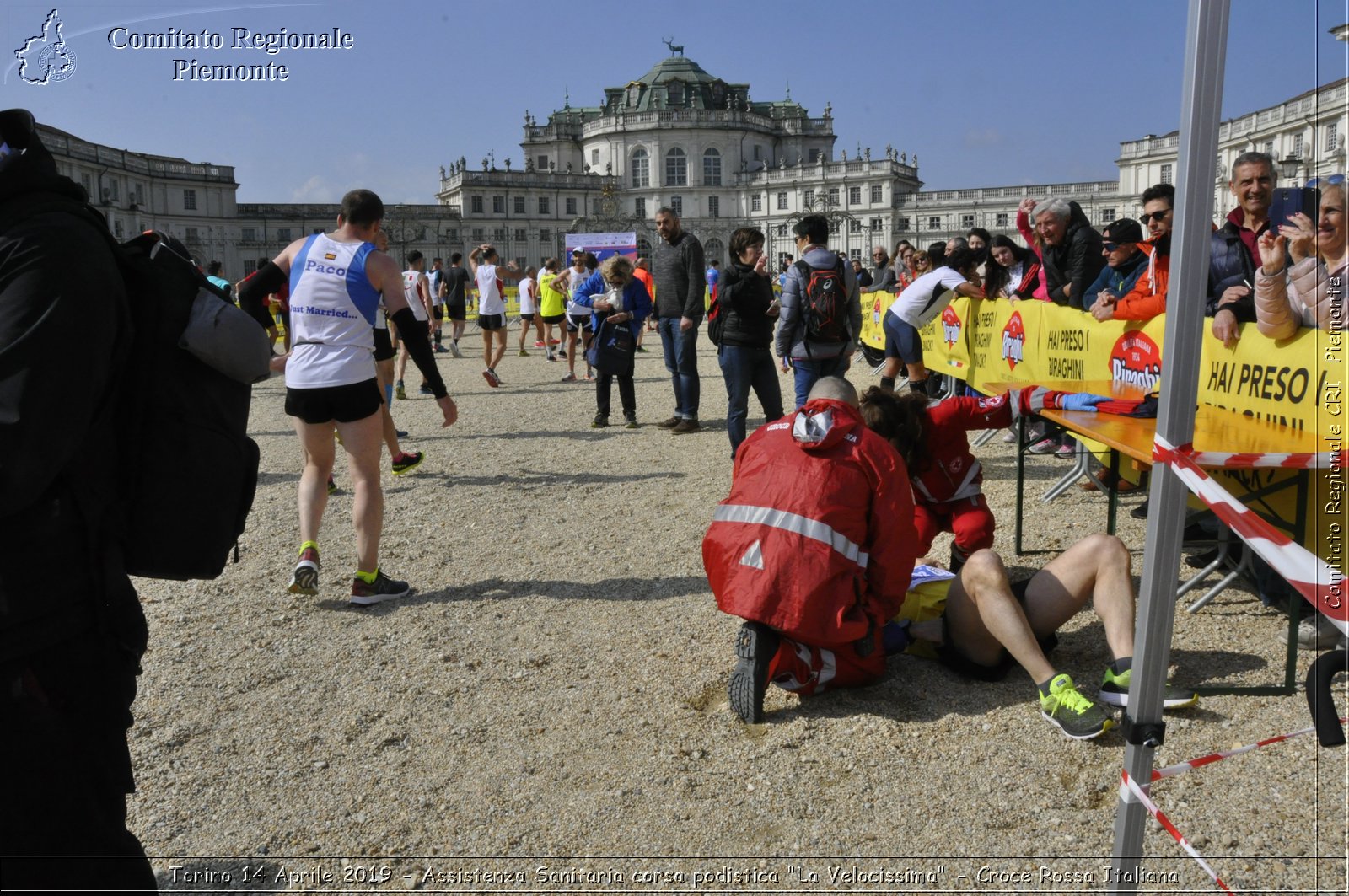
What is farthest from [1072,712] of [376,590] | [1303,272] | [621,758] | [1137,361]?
[1137,361]

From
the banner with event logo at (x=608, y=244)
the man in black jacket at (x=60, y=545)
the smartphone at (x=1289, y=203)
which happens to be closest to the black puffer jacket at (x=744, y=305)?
the smartphone at (x=1289, y=203)

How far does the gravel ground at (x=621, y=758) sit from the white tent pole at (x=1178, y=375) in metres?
0.73

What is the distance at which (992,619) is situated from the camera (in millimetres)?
3607

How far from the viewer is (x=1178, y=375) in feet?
6.40

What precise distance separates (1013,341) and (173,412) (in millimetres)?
7570

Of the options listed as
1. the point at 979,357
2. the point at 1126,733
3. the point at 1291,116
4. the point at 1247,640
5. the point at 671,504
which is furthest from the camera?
the point at 979,357

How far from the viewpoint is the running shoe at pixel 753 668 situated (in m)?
3.55

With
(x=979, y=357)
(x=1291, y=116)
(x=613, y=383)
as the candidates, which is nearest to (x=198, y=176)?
(x=613, y=383)

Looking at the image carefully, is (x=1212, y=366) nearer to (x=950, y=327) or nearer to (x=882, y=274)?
(x=950, y=327)

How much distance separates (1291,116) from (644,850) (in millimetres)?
2647

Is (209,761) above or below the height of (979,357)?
below

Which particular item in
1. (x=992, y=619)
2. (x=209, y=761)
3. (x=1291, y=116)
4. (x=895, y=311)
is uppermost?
(x=1291, y=116)

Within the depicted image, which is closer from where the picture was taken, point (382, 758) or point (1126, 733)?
point (1126, 733)

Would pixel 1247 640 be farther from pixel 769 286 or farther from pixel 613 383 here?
pixel 613 383
